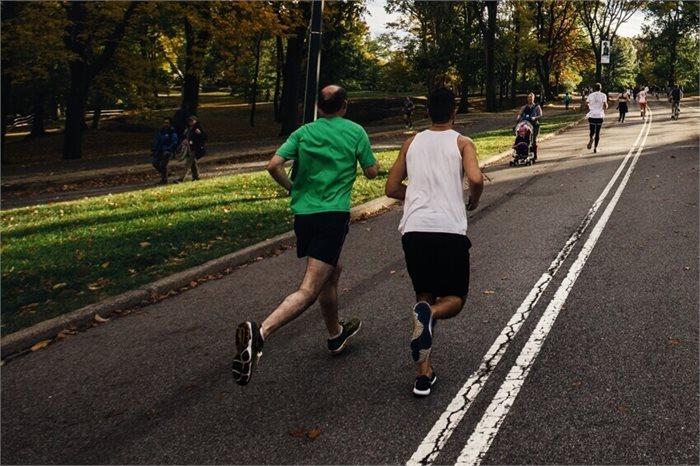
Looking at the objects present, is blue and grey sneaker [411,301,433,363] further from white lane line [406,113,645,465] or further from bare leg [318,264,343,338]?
bare leg [318,264,343,338]

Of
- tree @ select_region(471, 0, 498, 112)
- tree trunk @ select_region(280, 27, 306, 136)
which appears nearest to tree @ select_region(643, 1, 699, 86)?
tree @ select_region(471, 0, 498, 112)

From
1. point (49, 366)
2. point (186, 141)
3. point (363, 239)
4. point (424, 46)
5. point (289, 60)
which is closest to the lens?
point (49, 366)

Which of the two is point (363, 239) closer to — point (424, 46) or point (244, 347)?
point (244, 347)

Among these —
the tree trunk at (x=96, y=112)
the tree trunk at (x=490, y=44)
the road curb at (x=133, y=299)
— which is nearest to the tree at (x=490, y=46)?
the tree trunk at (x=490, y=44)

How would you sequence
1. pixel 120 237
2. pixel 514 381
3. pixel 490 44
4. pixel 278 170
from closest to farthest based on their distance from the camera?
pixel 514 381, pixel 278 170, pixel 120 237, pixel 490 44

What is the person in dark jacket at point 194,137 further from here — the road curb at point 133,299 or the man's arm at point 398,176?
the man's arm at point 398,176

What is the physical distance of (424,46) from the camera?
48156 mm

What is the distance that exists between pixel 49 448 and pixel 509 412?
9.37ft

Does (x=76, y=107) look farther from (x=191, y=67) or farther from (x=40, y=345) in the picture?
(x=40, y=345)

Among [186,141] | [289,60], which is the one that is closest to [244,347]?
[186,141]

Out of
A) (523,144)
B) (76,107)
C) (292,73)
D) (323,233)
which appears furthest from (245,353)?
(292,73)

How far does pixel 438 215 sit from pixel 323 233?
0.87m

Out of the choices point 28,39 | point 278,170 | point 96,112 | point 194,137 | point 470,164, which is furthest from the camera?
point 96,112

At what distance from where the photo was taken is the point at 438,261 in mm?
4074
